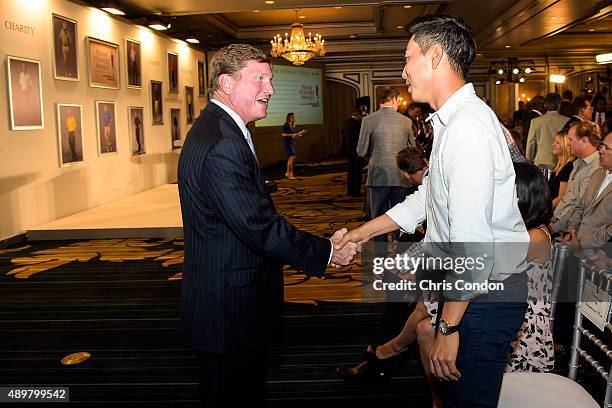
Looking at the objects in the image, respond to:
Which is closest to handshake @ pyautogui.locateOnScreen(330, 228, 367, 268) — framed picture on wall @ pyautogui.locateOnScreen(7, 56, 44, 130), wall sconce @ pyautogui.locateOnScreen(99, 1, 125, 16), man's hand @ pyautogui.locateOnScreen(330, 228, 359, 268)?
man's hand @ pyautogui.locateOnScreen(330, 228, 359, 268)

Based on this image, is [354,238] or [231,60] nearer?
[231,60]

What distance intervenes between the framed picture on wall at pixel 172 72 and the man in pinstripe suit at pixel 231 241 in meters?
11.1

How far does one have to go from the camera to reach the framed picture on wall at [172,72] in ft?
41.6

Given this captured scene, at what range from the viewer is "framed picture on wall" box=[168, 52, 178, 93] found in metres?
12.7

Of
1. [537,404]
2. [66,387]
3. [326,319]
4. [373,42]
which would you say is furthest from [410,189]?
[373,42]

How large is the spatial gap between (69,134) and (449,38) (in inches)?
300

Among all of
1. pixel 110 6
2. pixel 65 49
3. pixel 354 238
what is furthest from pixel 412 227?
pixel 110 6

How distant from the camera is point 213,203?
1.89 meters

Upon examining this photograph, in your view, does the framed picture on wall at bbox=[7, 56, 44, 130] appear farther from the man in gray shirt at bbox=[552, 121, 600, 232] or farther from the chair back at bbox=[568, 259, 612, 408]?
the chair back at bbox=[568, 259, 612, 408]

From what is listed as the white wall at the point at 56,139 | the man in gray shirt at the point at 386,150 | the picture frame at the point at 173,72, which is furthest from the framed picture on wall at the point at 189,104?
the man in gray shirt at the point at 386,150

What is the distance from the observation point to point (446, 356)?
165cm

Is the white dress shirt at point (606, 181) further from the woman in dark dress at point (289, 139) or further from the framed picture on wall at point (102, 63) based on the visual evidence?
the woman in dark dress at point (289, 139)

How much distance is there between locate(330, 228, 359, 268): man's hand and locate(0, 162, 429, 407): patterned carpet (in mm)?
390

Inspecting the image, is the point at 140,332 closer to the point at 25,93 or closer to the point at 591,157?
the point at 591,157
